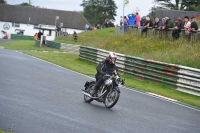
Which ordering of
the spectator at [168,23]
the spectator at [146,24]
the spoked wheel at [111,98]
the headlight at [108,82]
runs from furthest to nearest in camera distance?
the spectator at [146,24], the spectator at [168,23], the headlight at [108,82], the spoked wheel at [111,98]

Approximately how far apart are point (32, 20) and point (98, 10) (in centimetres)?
3115

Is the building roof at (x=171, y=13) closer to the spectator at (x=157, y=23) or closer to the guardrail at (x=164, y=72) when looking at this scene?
the spectator at (x=157, y=23)

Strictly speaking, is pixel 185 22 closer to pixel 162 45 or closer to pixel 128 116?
pixel 162 45

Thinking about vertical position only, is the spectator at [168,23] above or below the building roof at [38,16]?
below

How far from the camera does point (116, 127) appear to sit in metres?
11.8

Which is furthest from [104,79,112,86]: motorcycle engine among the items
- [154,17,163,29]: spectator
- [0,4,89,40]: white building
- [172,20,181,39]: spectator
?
[0,4,89,40]: white building

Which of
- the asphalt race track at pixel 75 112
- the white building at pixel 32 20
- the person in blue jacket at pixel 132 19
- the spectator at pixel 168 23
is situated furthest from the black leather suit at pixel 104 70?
the white building at pixel 32 20

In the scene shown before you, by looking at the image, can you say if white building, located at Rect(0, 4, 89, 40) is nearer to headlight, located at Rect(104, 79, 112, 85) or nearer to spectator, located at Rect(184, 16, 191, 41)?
spectator, located at Rect(184, 16, 191, 41)

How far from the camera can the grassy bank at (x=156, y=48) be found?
26.5 metres

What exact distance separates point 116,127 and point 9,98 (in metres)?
3.77

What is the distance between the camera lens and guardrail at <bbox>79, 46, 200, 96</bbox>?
73.2 ft

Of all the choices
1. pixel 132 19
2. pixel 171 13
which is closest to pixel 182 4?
pixel 171 13

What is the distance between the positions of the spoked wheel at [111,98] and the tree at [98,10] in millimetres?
124372

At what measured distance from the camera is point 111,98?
50.7ft
